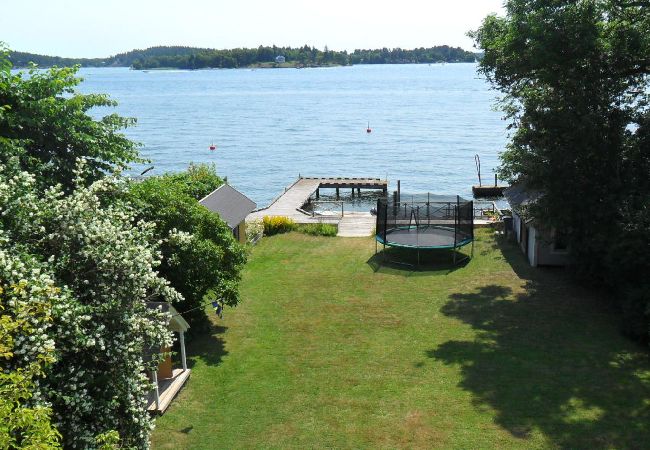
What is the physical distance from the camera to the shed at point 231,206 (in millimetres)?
34750

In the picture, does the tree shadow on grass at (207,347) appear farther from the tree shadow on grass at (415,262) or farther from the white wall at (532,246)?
the white wall at (532,246)

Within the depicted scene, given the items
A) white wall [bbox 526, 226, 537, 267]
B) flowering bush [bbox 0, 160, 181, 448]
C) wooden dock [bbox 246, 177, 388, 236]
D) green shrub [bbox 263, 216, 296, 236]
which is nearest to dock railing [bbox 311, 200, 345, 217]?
wooden dock [bbox 246, 177, 388, 236]

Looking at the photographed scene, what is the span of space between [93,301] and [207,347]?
1144 centimetres

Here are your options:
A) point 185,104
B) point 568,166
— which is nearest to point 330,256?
point 568,166

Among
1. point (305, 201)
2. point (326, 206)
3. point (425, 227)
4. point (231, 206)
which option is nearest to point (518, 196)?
point (425, 227)

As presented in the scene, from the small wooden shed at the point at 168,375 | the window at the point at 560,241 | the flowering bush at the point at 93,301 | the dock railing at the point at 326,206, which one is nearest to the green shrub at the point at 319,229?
the window at the point at 560,241

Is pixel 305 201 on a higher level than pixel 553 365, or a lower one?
lower

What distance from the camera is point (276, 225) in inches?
1639

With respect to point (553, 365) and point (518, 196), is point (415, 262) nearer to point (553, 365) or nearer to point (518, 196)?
point (518, 196)

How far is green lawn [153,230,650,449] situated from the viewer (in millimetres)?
17922

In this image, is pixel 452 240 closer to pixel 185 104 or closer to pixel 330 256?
pixel 330 256

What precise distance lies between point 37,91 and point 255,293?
1346 cm

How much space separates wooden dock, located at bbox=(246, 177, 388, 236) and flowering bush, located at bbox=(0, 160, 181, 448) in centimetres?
2887

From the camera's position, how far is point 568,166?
86.7 feet
